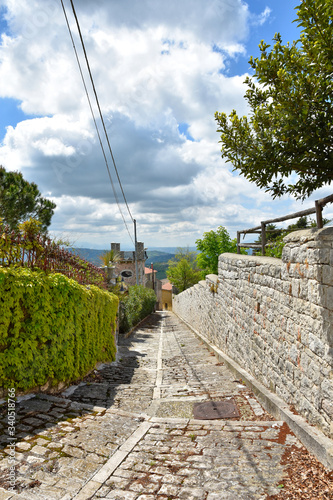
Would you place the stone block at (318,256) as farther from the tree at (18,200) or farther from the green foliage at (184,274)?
the green foliage at (184,274)

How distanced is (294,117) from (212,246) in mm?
37239

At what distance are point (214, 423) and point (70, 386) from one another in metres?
2.55

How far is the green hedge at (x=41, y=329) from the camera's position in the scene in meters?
4.14

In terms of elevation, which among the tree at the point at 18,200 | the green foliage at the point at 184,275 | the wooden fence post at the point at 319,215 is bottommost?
the green foliage at the point at 184,275

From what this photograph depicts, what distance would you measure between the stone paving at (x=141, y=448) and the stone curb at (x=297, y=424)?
0.33ft

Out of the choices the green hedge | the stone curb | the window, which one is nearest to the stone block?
the stone curb

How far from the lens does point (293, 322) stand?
3.96m

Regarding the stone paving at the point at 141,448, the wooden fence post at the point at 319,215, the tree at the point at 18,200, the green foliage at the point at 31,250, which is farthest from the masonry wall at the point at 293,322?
the tree at the point at 18,200

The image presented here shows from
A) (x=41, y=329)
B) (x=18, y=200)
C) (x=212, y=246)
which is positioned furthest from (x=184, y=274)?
(x=41, y=329)

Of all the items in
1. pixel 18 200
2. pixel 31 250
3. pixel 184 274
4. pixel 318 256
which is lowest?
pixel 184 274

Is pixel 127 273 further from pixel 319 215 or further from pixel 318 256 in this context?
pixel 318 256

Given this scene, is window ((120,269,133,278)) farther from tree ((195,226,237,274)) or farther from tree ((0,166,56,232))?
tree ((0,166,56,232))

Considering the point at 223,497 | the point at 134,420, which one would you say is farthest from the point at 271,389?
the point at 223,497

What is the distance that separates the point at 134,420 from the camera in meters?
4.04
